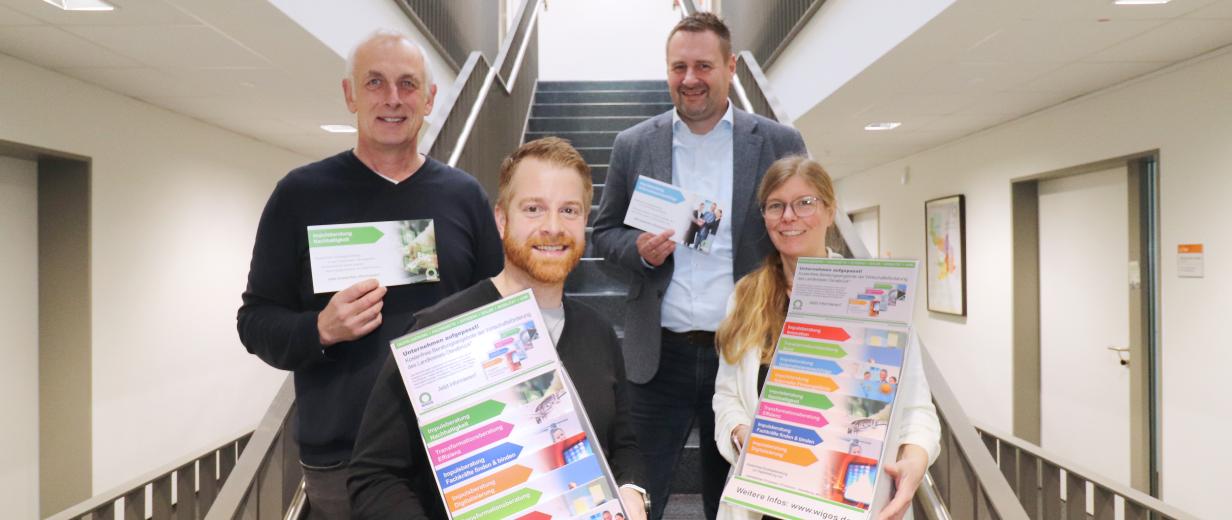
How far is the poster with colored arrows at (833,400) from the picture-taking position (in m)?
1.01

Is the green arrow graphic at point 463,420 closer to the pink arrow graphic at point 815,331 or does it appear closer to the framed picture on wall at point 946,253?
the pink arrow graphic at point 815,331

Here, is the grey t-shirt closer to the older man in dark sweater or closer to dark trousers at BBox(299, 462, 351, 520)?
the older man in dark sweater

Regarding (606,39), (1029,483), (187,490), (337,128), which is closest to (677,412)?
(1029,483)

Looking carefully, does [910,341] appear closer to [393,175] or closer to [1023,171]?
[393,175]

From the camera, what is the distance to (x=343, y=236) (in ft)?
3.96

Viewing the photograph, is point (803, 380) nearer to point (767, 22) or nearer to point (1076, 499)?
point (1076, 499)

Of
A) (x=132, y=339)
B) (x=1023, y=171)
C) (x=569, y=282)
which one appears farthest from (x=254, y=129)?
(x=1023, y=171)

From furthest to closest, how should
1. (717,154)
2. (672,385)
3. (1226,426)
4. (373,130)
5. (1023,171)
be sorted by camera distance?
(1023,171), (1226,426), (717,154), (672,385), (373,130)

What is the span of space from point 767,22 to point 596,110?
5.59 feet

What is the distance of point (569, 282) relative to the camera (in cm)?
345

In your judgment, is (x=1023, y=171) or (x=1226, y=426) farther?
(x=1023, y=171)

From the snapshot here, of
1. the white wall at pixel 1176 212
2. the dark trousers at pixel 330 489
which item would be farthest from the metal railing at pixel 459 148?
the white wall at pixel 1176 212

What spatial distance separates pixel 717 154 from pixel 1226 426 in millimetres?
3269

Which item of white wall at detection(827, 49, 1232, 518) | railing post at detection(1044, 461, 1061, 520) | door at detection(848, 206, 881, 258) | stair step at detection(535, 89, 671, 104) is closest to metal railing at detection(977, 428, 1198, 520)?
railing post at detection(1044, 461, 1061, 520)
